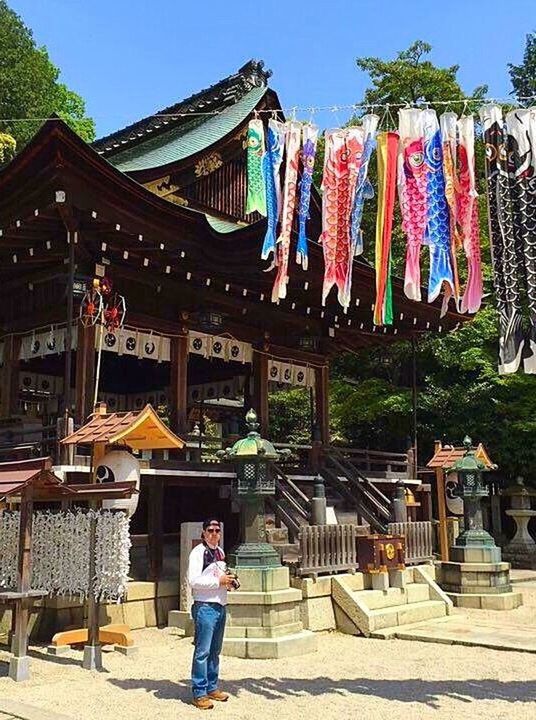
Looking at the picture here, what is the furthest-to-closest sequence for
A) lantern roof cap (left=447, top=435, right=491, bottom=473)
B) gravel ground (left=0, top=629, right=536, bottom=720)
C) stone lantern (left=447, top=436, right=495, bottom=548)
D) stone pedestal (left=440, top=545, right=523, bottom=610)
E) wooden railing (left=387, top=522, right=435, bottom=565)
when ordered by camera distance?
lantern roof cap (left=447, top=435, right=491, bottom=473) < stone lantern (left=447, top=436, right=495, bottom=548) < stone pedestal (left=440, top=545, right=523, bottom=610) < wooden railing (left=387, top=522, right=435, bottom=565) < gravel ground (left=0, top=629, right=536, bottom=720)

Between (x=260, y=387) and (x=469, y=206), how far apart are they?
767cm

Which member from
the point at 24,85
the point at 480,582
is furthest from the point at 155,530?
the point at 24,85

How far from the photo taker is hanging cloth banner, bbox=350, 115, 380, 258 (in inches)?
313

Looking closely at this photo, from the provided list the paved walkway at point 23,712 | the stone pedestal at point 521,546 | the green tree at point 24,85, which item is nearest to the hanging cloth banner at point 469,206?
the paved walkway at point 23,712

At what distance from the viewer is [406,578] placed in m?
11.7

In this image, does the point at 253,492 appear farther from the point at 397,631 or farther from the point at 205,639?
the point at 205,639

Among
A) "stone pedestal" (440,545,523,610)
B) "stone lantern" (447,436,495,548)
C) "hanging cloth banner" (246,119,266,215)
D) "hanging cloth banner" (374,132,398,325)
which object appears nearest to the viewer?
"hanging cloth banner" (374,132,398,325)

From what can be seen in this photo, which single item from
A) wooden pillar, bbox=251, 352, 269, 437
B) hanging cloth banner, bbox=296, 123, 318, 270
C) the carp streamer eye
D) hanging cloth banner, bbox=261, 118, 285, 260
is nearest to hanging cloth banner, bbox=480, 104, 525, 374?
hanging cloth banner, bbox=296, 123, 318, 270

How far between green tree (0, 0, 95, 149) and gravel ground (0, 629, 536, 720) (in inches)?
1061

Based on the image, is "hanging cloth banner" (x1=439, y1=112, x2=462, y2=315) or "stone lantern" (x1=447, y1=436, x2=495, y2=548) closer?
"hanging cloth banner" (x1=439, y1=112, x2=462, y2=315)

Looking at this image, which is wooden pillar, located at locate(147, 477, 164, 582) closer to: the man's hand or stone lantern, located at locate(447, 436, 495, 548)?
the man's hand

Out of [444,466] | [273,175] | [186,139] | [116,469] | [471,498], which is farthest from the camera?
[186,139]

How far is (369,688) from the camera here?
6.86 m

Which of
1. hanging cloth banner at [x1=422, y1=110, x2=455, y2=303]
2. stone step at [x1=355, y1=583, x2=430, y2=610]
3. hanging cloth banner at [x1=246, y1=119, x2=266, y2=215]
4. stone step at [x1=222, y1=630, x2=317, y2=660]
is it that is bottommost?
stone step at [x1=222, y1=630, x2=317, y2=660]
